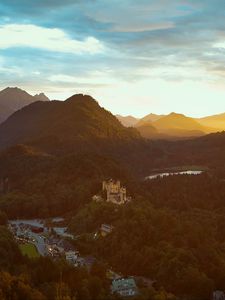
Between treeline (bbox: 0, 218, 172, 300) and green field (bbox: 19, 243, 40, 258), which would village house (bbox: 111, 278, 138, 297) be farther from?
green field (bbox: 19, 243, 40, 258)

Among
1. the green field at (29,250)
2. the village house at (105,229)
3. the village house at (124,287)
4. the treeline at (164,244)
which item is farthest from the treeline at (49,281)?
the village house at (105,229)

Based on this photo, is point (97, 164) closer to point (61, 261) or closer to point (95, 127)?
point (61, 261)

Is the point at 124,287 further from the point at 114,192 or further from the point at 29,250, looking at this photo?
the point at 114,192

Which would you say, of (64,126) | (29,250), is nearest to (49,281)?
(29,250)

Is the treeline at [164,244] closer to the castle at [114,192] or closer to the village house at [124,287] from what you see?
the castle at [114,192]

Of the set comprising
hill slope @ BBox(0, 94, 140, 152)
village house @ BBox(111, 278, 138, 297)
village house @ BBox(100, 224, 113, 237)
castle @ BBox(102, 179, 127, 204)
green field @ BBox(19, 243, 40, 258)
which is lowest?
village house @ BBox(111, 278, 138, 297)

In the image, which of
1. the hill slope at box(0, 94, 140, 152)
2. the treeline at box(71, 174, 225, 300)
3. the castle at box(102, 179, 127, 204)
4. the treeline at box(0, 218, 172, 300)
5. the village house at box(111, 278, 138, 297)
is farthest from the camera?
the hill slope at box(0, 94, 140, 152)

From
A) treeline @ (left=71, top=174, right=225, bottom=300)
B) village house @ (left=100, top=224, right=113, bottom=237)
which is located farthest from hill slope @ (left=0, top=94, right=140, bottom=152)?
village house @ (left=100, top=224, right=113, bottom=237)
